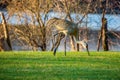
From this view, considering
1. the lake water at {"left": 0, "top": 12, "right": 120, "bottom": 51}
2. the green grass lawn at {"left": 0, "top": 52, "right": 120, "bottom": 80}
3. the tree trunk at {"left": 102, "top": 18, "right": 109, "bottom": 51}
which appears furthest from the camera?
the lake water at {"left": 0, "top": 12, "right": 120, "bottom": 51}

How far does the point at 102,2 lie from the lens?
70.8ft

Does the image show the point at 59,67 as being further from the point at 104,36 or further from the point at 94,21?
the point at 94,21

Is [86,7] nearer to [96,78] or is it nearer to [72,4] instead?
[72,4]

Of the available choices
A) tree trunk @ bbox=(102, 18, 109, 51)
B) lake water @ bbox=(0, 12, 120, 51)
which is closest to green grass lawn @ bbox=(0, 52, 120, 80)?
tree trunk @ bbox=(102, 18, 109, 51)

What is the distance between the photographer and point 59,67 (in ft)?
32.7

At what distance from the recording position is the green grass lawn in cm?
885

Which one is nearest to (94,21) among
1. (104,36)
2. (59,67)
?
(104,36)

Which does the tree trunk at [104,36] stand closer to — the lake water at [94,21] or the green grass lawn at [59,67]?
the lake water at [94,21]

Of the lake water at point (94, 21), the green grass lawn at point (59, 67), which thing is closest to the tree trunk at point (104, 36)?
the lake water at point (94, 21)

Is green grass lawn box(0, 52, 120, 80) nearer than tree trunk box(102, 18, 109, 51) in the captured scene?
Yes

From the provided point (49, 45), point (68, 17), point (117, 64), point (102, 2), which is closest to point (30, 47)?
point (49, 45)

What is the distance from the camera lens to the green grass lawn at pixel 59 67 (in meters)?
8.85

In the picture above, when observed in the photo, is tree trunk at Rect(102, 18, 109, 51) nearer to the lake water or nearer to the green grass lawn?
the lake water

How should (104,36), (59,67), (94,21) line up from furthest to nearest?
(94,21), (104,36), (59,67)
